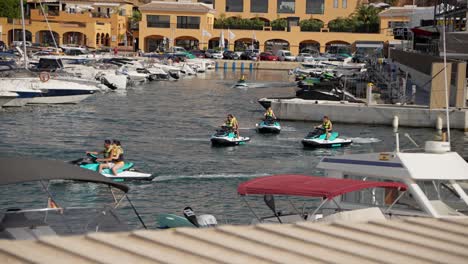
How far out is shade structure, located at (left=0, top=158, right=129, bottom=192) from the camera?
1419 cm

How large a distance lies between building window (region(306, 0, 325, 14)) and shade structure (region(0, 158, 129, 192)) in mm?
115894

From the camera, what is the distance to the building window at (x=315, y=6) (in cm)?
12850

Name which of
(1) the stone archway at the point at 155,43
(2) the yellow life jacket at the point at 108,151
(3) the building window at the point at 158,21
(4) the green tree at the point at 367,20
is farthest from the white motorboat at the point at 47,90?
(4) the green tree at the point at 367,20

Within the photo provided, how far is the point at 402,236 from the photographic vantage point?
32.0ft

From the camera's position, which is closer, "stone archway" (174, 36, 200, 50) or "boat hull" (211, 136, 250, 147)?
"boat hull" (211, 136, 250, 147)

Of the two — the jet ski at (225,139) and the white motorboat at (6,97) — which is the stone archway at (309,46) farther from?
the jet ski at (225,139)

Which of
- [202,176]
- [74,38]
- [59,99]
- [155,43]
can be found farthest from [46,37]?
[202,176]

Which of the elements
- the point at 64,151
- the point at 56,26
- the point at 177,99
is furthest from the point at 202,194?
the point at 56,26

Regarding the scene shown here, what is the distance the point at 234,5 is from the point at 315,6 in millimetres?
11426

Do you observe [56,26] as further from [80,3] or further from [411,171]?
[411,171]

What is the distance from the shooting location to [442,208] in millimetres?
17312

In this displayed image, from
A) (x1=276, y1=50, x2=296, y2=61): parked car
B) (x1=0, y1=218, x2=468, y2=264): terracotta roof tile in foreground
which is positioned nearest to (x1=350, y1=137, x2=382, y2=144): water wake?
(x1=0, y1=218, x2=468, y2=264): terracotta roof tile in foreground

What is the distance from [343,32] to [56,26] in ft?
125

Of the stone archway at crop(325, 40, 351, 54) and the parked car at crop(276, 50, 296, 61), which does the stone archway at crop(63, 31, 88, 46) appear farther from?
the stone archway at crop(325, 40, 351, 54)
